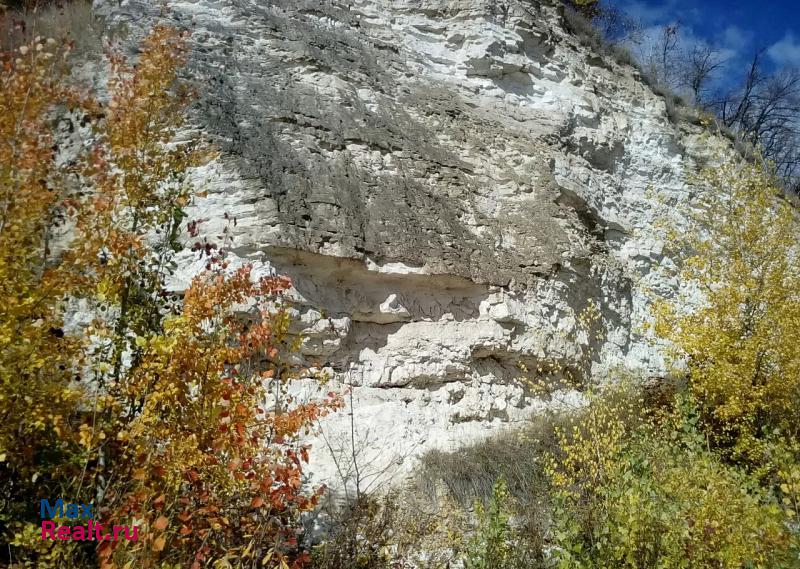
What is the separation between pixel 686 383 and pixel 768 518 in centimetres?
600

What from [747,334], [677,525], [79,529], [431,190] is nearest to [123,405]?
[79,529]

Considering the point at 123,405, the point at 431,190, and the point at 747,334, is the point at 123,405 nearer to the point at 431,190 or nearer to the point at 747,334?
the point at 431,190

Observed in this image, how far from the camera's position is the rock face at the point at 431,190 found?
8.04 metres

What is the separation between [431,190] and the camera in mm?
9703

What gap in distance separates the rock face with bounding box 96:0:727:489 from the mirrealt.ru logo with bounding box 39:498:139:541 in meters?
2.91

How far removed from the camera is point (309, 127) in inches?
361

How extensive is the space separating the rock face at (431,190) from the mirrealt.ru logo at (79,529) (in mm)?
2908

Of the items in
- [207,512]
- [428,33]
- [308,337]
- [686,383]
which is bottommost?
[686,383]

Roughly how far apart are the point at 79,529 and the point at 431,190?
733cm

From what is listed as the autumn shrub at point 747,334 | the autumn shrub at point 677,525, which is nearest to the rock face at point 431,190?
the autumn shrub at point 747,334

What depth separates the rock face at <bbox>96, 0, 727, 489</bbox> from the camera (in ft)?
26.4

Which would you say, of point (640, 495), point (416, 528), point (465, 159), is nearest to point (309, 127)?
point (465, 159)

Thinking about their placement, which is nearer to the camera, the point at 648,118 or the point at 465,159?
the point at 465,159

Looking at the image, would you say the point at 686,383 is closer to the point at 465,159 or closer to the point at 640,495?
the point at 465,159
